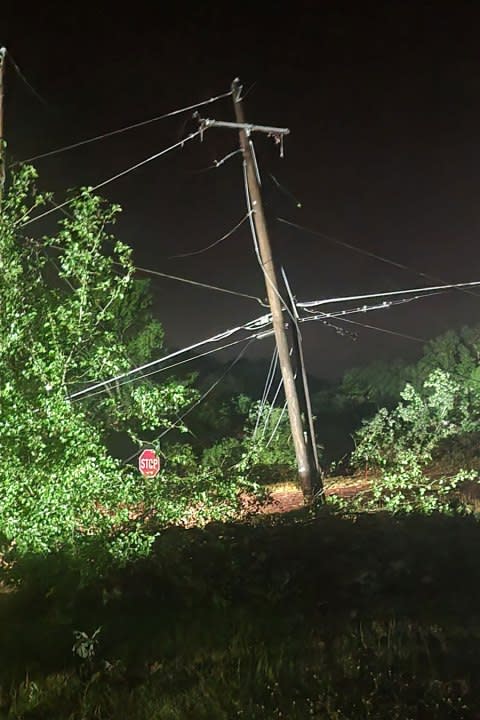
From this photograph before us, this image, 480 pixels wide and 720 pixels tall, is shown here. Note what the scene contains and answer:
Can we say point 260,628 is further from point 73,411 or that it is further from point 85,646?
point 73,411

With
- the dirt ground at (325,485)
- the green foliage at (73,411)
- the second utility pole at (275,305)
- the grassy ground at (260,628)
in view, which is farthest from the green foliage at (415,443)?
the green foliage at (73,411)

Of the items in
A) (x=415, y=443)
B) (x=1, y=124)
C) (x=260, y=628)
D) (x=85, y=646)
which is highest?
(x=1, y=124)

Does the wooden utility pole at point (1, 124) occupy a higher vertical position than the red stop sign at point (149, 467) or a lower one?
higher

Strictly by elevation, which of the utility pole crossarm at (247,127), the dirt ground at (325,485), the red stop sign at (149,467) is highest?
the utility pole crossarm at (247,127)

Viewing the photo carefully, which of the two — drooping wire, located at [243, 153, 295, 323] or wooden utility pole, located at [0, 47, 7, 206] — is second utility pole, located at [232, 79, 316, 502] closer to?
drooping wire, located at [243, 153, 295, 323]

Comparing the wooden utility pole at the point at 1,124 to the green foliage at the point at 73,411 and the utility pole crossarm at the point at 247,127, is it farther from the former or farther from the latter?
the utility pole crossarm at the point at 247,127

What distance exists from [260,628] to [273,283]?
7911 mm

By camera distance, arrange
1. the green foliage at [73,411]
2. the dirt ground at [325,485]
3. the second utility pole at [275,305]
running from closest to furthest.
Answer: the green foliage at [73,411], the second utility pole at [275,305], the dirt ground at [325,485]

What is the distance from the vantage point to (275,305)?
1291 centimetres

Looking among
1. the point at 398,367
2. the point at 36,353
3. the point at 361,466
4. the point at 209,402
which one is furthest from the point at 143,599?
the point at 398,367

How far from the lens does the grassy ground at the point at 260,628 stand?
4.33 metres

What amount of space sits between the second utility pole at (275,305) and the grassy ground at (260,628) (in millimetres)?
3417

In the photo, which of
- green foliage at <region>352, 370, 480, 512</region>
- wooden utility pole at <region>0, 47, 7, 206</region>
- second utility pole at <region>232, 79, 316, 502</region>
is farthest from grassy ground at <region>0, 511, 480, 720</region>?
wooden utility pole at <region>0, 47, 7, 206</region>

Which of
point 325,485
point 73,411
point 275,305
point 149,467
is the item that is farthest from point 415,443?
point 73,411
